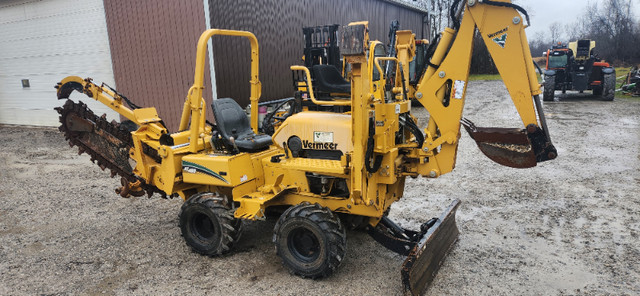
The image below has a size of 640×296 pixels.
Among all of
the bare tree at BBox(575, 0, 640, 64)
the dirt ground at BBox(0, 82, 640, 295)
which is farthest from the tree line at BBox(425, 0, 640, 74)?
the dirt ground at BBox(0, 82, 640, 295)

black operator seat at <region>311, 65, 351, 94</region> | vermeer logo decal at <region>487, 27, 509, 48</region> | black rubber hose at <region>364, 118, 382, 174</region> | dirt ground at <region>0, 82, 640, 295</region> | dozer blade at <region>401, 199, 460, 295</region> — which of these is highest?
vermeer logo decal at <region>487, 27, 509, 48</region>

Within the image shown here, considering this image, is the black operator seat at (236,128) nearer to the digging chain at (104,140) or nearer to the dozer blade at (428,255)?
the digging chain at (104,140)

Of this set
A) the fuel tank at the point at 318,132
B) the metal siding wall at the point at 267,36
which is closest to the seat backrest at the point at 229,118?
the fuel tank at the point at 318,132

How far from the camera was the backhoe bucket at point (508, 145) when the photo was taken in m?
4.16

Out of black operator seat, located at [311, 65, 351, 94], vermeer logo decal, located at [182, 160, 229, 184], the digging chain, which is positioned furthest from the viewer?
the digging chain

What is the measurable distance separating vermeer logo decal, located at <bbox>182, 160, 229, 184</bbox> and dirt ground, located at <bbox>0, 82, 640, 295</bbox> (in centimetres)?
91

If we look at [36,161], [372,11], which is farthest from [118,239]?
[372,11]

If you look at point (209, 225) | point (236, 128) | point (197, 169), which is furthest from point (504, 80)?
point (209, 225)

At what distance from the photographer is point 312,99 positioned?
15.5ft

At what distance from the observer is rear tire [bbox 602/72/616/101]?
16.8m

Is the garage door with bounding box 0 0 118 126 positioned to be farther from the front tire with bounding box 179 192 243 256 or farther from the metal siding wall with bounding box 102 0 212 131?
the front tire with bounding box 179 192 243 256

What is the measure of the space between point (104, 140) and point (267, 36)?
748cm

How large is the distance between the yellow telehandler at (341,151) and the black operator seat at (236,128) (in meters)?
0.01

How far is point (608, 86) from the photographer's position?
16.9m
